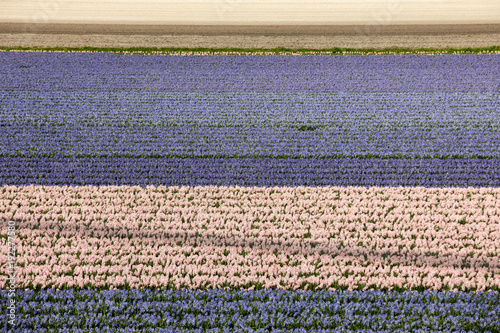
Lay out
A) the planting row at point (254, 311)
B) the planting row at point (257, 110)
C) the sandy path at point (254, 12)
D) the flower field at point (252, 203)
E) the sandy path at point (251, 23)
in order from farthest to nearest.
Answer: the sandy path at point (254, 12) → the sandy path at point (251, 23) → the planting row at point (257, 110) → the flower field at point (252, 203) → the planting row at point (254, 311)

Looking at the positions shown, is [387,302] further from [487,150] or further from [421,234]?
[487,150]

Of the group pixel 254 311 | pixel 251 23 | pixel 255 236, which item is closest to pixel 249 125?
pixel 255 236

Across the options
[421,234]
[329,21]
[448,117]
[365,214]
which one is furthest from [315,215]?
[329,21]

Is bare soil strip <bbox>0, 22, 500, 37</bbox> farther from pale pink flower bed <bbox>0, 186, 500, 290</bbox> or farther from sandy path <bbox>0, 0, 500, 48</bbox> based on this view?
pale pink flower bed <bbox>0, 186, 500, 290</bbox>

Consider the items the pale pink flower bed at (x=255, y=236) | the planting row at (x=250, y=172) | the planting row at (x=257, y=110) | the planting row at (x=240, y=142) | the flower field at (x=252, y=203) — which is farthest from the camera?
the planting row at (x=257, y=110)

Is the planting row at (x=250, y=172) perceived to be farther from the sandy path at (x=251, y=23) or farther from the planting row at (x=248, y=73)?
the sandy path at (x=251, y=23)

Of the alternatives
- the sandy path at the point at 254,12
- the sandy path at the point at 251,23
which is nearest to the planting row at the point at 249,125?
the sandy path at the point at 251,23

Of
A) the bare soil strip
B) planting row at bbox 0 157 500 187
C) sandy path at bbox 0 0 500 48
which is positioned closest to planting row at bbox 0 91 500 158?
planting row at bbox 0 157 500 187
